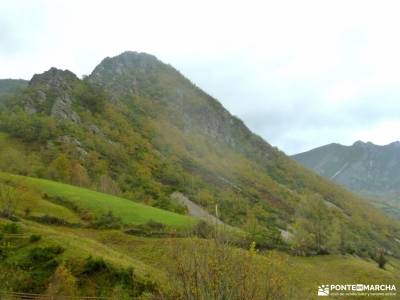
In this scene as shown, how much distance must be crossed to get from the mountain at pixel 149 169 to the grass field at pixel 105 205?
718 millimetres

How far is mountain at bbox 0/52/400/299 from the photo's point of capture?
78.4m

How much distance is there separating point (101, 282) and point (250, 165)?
172174 mm

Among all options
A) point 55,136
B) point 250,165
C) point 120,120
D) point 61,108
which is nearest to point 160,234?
point 55,136

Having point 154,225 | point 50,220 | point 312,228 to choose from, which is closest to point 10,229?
point 50,220

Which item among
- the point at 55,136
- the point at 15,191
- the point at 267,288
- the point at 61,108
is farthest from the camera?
the point at 61,108

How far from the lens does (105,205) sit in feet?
207

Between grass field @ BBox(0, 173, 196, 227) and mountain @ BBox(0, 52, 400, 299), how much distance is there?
0.72m

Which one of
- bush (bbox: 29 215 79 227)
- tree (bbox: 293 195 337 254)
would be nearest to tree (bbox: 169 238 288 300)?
bush (bbox: 29 215 79 227)

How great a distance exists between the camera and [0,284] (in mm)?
24266

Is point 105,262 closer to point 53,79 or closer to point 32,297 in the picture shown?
point 32,297

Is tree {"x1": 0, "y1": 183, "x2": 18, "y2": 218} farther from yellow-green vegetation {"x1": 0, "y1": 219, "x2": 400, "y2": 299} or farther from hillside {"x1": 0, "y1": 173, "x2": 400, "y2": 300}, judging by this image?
yellow-green vegetation {"x1": 0, "y1": 219, "x2": 400, "y2": 299}

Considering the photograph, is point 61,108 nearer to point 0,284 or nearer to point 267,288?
point 0,284

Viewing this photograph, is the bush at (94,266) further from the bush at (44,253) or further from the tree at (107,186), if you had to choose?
the tree at (107,186)

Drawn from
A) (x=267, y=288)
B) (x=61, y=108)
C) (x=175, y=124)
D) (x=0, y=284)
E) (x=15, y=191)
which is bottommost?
(x=0, y=284)
